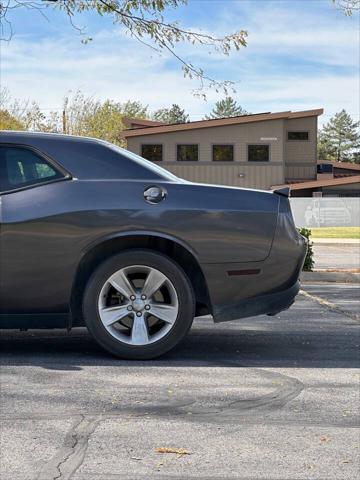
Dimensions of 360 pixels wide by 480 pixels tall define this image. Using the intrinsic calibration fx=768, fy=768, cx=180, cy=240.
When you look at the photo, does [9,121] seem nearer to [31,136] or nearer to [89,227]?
[31,136]

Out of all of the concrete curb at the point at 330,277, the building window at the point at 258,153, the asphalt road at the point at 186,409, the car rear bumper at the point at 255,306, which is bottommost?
the concrete curb at the point at 330,277

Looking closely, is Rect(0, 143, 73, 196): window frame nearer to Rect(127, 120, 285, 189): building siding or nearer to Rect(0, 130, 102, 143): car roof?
Rect(0, 130, 102, 143): car roof

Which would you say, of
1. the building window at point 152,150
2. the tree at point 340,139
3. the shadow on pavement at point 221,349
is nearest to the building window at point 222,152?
the building window at point 152,150

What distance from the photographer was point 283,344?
628 centimetres

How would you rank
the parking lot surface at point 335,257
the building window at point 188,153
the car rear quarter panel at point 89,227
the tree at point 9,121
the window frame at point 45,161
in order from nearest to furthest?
1. the car rear quarter panel at point 89,227
2. the window frame at point 45,161
3. the parking lot surface at point 335,257
4. the building window at point 188,153
5. the tree at point 9,121

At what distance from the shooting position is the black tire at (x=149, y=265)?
5.39m

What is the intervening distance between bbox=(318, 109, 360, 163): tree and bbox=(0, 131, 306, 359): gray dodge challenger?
347 feet

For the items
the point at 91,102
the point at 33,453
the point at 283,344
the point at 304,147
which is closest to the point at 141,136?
the point at 304,147

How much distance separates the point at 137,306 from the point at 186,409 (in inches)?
52.3

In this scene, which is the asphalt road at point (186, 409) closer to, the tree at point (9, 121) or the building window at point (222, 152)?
the building window at point (222, 152)

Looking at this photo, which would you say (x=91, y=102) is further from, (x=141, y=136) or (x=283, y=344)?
(x=283, y=344)

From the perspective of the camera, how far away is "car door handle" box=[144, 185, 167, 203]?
5.45m

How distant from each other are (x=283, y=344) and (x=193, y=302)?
117 centimetres

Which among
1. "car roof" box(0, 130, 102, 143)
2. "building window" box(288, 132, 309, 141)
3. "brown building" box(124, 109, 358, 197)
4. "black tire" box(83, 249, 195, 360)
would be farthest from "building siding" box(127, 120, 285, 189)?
"black tire" box(83, 249, 195, 360)
